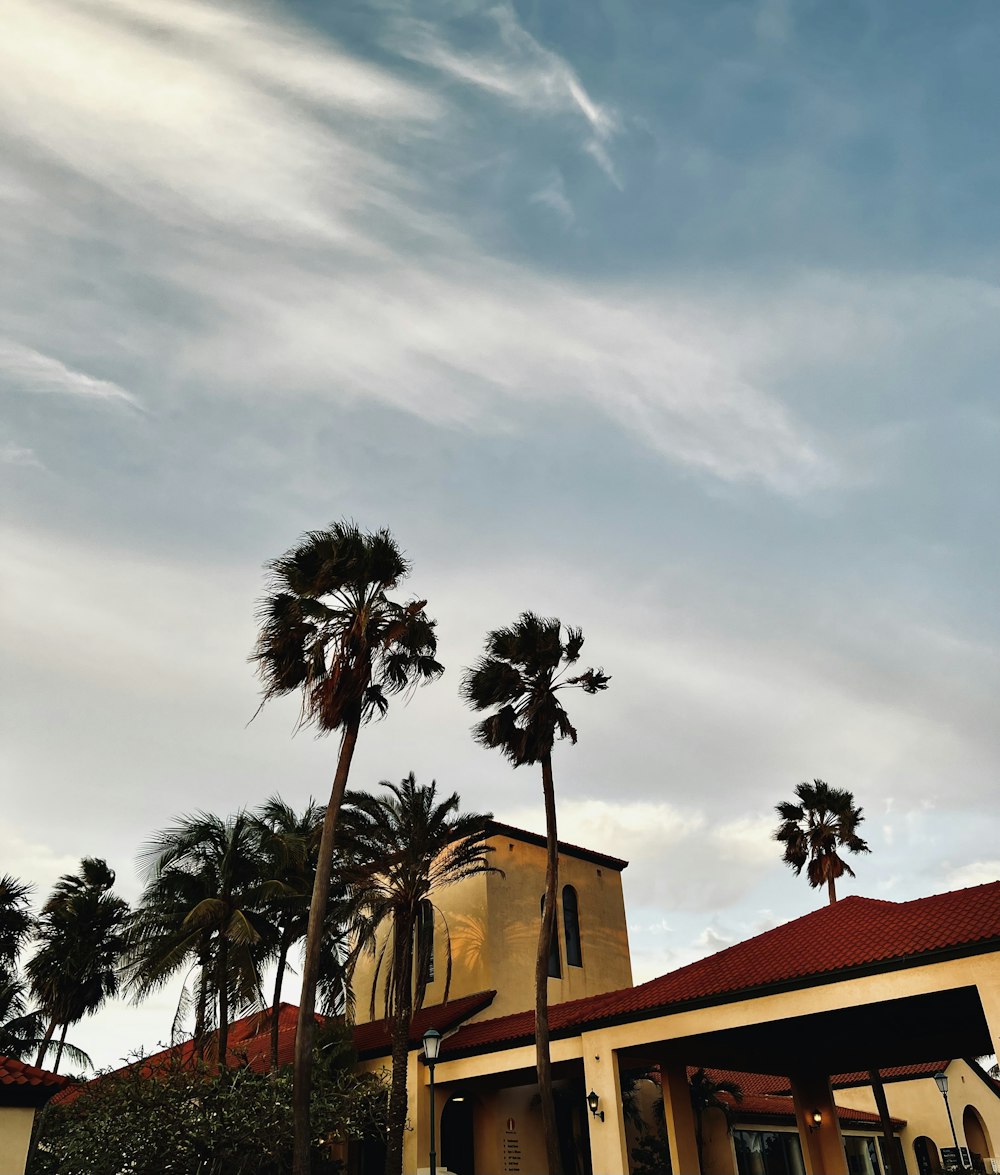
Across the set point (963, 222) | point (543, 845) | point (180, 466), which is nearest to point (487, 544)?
point (180, 466)

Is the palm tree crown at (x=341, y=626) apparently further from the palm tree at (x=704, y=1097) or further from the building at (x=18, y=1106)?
the palm tree at (x=704, y=1097)

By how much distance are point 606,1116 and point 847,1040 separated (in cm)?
743

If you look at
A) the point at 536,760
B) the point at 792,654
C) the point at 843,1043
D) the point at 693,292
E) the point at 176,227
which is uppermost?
the point at 176,227

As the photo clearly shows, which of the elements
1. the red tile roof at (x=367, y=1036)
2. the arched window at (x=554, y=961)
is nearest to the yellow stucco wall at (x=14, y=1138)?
the red tile roof at (x=367, y=1036)

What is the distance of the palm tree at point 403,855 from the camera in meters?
24.5

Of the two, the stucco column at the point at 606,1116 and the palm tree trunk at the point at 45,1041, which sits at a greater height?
the palm tree trunk at the point at 45,1041

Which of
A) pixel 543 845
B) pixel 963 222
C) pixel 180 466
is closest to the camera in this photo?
pixel 963 222

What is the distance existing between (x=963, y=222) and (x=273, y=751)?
1878 centimetres

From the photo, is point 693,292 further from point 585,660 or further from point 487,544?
point 585,660

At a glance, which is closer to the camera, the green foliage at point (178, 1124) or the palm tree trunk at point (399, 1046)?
the green foliage at point (178, 1124)

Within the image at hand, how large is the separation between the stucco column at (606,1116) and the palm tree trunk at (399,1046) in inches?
200

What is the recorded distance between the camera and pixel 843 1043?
23438 mm

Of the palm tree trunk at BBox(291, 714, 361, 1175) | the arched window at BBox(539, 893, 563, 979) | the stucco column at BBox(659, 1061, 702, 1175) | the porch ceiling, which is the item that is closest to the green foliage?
the palm tree trunk at BBox(291, 714, 361, 1175)

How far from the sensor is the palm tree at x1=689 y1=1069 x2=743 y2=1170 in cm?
2786
